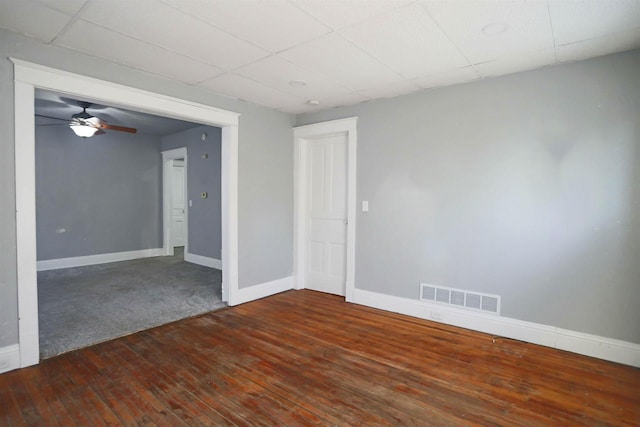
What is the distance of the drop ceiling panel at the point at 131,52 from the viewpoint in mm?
2459

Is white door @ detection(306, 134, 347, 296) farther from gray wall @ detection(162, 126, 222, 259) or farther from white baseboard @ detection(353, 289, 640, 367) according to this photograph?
gray wall @ detection(162, 126, 222, 259)

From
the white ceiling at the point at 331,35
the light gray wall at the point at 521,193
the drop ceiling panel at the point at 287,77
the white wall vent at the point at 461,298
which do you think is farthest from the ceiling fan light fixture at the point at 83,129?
the white wall vent at the point at 461,298

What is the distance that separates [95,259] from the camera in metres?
6.51

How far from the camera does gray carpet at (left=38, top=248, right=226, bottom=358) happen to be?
3.24 m

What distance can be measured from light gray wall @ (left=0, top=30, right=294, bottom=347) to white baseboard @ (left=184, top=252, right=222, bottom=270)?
199 centimetres

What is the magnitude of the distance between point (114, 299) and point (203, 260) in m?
2.26

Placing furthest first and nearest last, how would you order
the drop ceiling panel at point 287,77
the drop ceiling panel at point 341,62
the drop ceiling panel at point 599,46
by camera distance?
the drop ceiling panel at point 287,77 < the drop ceiling panel at point 341,62 < the drop ceiling panel at point 599,46

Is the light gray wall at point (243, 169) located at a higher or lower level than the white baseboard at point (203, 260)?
higher

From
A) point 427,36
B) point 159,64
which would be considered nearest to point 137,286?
point 159,64

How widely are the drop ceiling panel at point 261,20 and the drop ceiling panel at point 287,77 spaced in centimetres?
36

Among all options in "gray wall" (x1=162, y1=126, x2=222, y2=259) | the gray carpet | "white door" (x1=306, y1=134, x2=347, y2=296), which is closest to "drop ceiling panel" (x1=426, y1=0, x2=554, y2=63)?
"white door" (x1=306, y1=134, x2=347, y2=296)

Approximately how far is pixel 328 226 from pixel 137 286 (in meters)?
2.99

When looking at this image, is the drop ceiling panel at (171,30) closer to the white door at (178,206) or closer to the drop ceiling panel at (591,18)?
the drop ceiling panel at (591,18)

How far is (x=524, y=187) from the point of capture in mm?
3129
